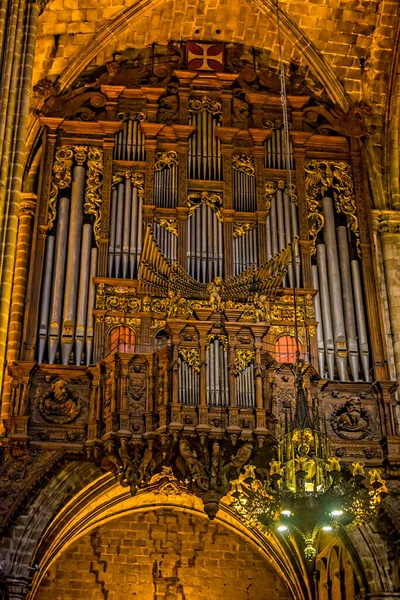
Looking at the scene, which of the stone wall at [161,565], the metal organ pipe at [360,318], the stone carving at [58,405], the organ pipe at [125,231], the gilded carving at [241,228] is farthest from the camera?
the stone wall at [161,565]

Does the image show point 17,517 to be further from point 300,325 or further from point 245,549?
point 245,549

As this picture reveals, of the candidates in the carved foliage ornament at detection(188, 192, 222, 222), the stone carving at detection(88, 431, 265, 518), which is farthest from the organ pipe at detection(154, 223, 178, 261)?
the stone carving at detection(88, 431, 265, 518)

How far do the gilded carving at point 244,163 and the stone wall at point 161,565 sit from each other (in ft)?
24.7

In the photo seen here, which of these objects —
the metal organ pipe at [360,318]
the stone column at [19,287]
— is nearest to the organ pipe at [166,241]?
the stone column at [19,287]

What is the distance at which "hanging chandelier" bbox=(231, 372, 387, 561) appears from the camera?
12680 millimetres

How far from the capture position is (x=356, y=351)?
1756 centimetres

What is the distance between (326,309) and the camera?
18.0 meters

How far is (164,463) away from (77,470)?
5.06 ft

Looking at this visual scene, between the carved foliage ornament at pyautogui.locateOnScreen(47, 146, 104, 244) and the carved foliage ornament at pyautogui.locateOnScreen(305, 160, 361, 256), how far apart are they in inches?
156

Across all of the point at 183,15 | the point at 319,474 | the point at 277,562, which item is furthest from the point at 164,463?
the point at 183,15

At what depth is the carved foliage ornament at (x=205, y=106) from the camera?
19984 mm

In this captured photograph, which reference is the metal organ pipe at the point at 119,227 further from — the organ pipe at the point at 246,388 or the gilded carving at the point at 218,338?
the organ pipe at the point at 246,388

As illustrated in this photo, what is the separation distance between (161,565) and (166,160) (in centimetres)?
848

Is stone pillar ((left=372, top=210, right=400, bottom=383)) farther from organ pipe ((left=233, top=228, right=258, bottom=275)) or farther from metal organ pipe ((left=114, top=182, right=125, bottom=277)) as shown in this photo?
metal organ pipe ((left=114, top=182, right=125, bottom=277))
